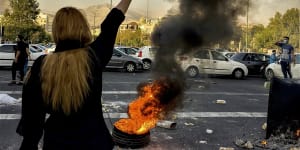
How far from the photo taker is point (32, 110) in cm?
229

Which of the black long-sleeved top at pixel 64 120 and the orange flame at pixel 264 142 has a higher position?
the black long-sleeved top at pixel 64 120

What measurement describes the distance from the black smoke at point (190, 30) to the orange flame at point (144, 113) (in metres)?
0.50

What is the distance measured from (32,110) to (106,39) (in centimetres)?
63

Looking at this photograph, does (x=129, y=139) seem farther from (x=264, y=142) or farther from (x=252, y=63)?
(x=252, y=63)

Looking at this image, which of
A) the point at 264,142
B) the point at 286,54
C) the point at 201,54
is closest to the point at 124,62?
the point at 286,54

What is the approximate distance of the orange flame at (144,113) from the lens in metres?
5.67

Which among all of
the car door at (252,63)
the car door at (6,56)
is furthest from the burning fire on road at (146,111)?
the car door at (252,63)

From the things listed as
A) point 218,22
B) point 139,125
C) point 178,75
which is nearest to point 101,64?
point 139,125

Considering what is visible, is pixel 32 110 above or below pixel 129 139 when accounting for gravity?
above

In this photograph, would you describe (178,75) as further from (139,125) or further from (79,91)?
(79,91)

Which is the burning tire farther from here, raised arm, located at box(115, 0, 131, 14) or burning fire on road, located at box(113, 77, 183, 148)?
raised arm, located at box(115, 0, 131, 14)

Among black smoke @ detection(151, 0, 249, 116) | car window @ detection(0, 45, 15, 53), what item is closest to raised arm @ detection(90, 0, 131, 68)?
black smoke @ detection(151, 0, 249, 116)

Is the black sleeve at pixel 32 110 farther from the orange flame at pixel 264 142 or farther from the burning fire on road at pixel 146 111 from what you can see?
the orange flame at pixel 264 142

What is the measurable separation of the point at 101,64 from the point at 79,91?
0.80 ft
